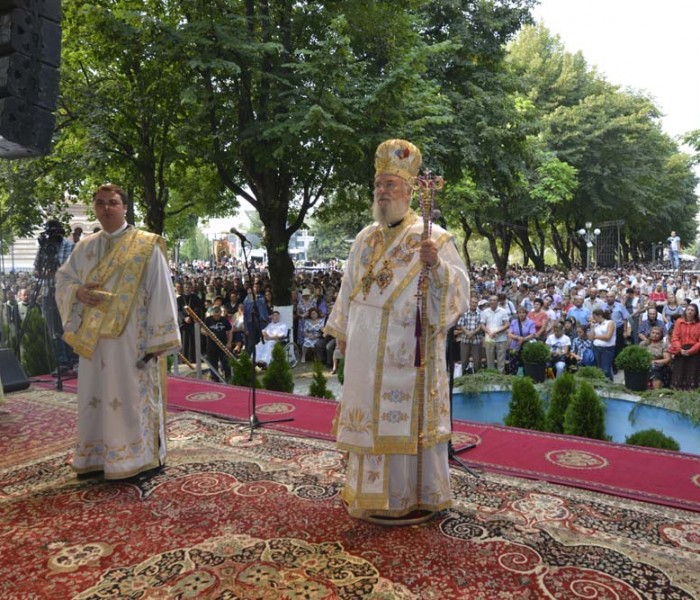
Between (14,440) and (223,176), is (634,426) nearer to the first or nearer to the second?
(14,440)

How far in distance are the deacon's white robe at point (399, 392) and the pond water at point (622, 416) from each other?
3.56 meters

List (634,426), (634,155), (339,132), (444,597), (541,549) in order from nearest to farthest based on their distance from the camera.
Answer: (444,597) < (541,549) < (634,426) < (339,132) < (634,155)

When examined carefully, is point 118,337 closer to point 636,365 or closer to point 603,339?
point 636,365

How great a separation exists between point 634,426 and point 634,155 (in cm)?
2593

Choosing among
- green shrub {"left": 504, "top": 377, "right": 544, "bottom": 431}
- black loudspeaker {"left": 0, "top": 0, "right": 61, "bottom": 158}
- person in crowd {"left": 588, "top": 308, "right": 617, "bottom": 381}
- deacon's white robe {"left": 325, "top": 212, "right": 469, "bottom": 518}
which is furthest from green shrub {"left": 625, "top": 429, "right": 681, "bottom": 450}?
black loudspeaker {"left": 0, "top": 0, "right": 61, "bottom": 158}

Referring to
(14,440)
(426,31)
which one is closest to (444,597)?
(14,440)

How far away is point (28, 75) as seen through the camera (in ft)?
15.7

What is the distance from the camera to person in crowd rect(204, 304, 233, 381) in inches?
452

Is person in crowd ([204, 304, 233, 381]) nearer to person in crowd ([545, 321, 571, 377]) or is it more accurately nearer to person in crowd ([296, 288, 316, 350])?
person in crowd ([296, 288, 316, 350])

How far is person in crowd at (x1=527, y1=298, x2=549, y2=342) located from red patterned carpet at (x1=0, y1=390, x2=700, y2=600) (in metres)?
7.08

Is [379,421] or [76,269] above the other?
[76,269]

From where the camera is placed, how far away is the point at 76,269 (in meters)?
4.90

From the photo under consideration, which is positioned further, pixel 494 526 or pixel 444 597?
pixel 494 526

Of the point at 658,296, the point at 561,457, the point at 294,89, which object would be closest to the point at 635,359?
the point at 561,457
